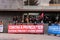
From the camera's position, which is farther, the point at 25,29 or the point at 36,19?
the point at 36,19

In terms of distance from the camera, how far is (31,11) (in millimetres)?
31000

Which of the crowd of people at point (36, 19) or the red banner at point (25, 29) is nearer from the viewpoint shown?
the red banner at point (25, 29)

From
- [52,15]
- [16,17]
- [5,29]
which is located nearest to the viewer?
[5,29]

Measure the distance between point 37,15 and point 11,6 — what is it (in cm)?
411

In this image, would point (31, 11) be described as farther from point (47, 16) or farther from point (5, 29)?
point (5, 29)

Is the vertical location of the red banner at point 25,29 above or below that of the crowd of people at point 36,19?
below

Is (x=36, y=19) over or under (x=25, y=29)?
over

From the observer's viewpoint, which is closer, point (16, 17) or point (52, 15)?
point (16, 17)

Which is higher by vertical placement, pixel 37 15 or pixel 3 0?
pixel 3 0

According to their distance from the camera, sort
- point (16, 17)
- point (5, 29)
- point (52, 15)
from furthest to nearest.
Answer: point (52, 15)
point (16, 17)
point (5, 29)

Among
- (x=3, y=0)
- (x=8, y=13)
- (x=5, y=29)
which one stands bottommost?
(x=5, y=29)

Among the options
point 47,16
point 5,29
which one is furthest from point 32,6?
point 5,29

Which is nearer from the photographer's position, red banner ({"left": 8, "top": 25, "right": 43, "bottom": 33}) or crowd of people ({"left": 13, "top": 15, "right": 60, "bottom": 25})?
red banner ({"left": 8, "top": 25, "right": 43, "bottom": 33})

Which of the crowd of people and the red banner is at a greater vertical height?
the crowd of people
